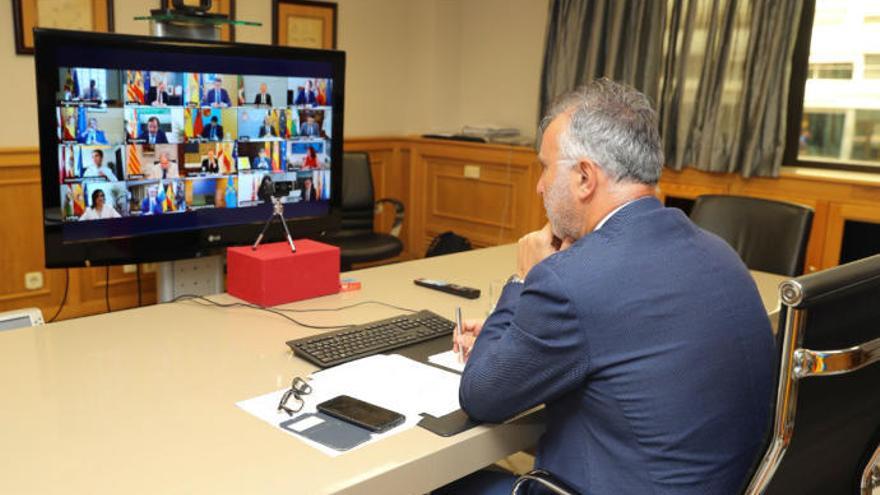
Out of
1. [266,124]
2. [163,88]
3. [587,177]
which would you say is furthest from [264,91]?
[587,177]

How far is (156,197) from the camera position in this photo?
7.13ft

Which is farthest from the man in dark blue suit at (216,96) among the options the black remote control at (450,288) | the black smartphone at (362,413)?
the black smartphone at (362,413)

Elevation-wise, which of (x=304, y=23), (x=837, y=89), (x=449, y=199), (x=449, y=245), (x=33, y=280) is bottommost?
(x=33, y=280)

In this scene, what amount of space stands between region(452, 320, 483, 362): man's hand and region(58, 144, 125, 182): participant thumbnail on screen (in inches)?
39.2

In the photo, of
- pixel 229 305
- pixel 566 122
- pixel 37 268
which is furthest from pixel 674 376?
pixel 37 268

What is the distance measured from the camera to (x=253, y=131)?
232 centimetres

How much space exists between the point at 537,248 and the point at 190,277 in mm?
1201

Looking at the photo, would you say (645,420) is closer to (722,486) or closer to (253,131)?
(722,486)

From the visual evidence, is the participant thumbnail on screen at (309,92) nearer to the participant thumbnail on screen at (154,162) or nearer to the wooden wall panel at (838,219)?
the participant thumbnail on screen at (154,162)

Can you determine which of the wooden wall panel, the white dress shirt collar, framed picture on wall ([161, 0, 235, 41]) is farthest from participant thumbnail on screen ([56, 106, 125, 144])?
the wooden wall panel

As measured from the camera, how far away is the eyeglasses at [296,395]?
1.44m

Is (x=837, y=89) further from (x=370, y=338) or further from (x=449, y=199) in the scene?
(x=370, y=338)

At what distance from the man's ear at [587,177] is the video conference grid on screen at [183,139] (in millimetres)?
1212

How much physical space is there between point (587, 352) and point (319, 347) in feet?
2.23
